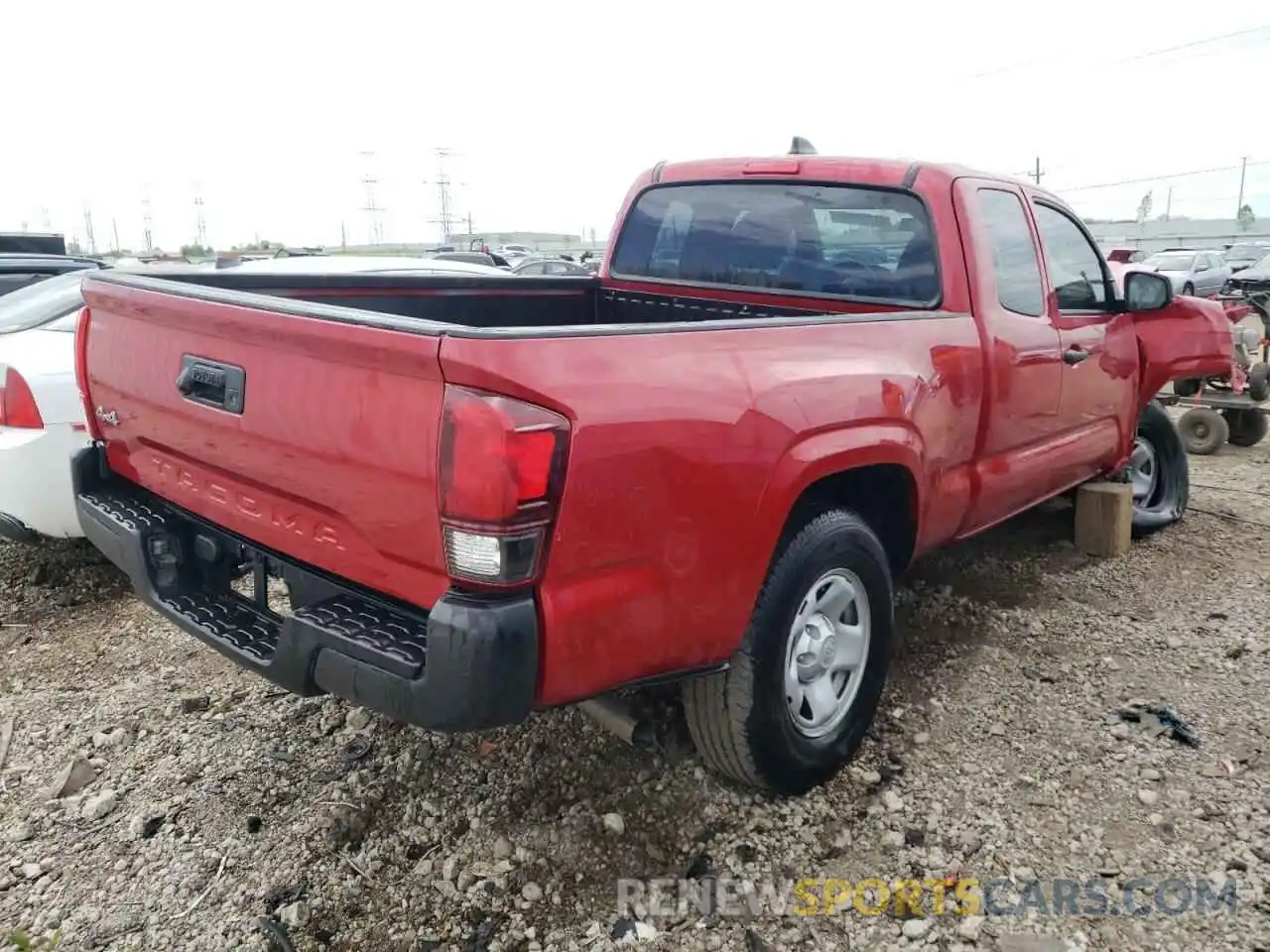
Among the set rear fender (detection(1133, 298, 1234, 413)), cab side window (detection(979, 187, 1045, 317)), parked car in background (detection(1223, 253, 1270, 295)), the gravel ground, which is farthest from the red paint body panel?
parked car in background (detection(1223, 253, 1270, 295))

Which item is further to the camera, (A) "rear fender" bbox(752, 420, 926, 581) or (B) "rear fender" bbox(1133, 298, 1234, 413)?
(B) "rear fender" bbox(1133, 298, 1234, 413)

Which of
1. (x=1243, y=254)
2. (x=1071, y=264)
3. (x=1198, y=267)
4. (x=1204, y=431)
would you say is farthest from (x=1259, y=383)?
(x=1243, y=254)

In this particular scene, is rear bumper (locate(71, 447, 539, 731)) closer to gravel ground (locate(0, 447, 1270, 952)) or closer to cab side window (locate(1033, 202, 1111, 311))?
gravel ground (locate(0, 447, 1270, 952))

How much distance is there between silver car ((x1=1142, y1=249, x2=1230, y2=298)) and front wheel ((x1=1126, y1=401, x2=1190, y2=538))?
1917 cm

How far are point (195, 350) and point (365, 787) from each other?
1427 mm

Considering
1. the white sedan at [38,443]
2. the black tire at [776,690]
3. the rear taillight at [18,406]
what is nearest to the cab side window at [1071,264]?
the black tire at [776,690]

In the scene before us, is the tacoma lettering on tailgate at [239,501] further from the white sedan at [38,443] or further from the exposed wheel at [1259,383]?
the exposed wheel at [1259,383]

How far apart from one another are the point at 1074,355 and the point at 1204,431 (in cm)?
469

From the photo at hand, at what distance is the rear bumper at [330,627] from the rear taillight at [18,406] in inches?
46.1

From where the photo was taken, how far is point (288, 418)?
7.57 feet

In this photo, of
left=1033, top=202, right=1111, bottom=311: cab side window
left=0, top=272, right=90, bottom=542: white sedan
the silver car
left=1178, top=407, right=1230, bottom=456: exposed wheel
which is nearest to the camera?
left=0, top=272, right=90, bottom=542: white sedan

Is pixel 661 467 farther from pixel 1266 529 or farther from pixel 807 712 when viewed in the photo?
pixel 1266 529

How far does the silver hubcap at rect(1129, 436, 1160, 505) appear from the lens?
5.62 m

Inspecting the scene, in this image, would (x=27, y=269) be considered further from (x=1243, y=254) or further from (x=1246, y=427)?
(x=1243, y=254)
